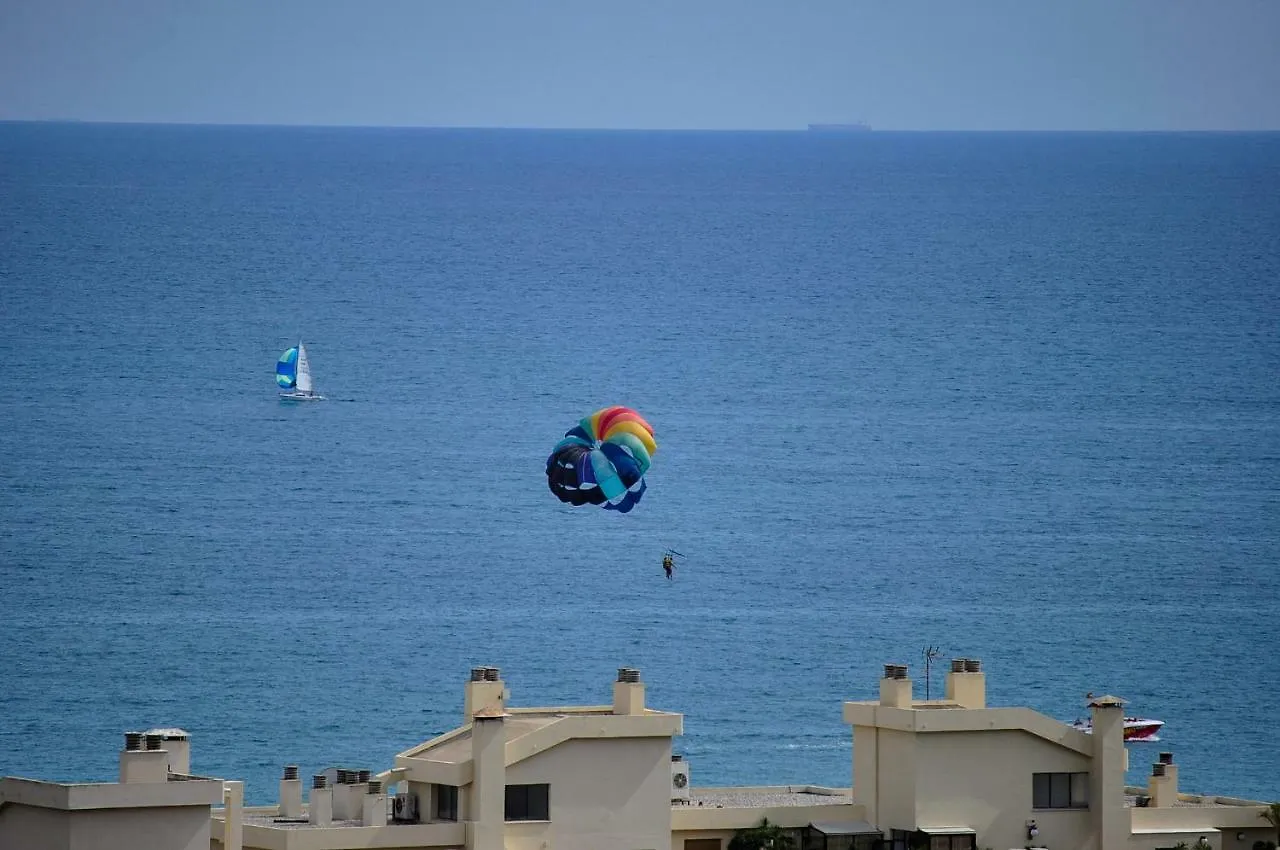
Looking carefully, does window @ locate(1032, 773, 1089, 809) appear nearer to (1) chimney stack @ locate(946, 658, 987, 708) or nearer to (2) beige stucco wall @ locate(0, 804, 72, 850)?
(1) chimney stack @ locate(946, 658, 987, 708)

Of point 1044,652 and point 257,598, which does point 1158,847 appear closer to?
point 1044,652

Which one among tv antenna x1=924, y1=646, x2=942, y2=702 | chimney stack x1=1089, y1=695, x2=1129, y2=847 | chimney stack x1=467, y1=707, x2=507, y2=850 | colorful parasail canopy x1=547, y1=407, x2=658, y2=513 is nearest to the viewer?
chimney stack x1=467, y1=707, x2=507, y2=850

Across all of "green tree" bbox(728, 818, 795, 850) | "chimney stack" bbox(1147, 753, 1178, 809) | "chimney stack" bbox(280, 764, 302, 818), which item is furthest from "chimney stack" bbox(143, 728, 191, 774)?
"chimney stack" bbox(1147, 753, 1178, 809)

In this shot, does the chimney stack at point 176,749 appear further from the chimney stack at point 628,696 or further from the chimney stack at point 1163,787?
the chimney stack at point 1163,787

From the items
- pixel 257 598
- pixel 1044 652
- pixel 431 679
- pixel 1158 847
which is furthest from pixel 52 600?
pixel 1158 847

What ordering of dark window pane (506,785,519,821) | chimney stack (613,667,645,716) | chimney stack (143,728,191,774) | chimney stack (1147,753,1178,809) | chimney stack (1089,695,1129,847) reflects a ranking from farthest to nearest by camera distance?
chimney stack (1147,753,1178,809), chimney stack (1089,695,1129,847), chimney stack (613,667,645,716), dark window pane (506,785,519,821), chimney stack (143,728,191,774)

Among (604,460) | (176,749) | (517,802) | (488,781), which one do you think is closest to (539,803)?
(517,802)

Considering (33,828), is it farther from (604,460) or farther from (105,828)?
(604,460)
